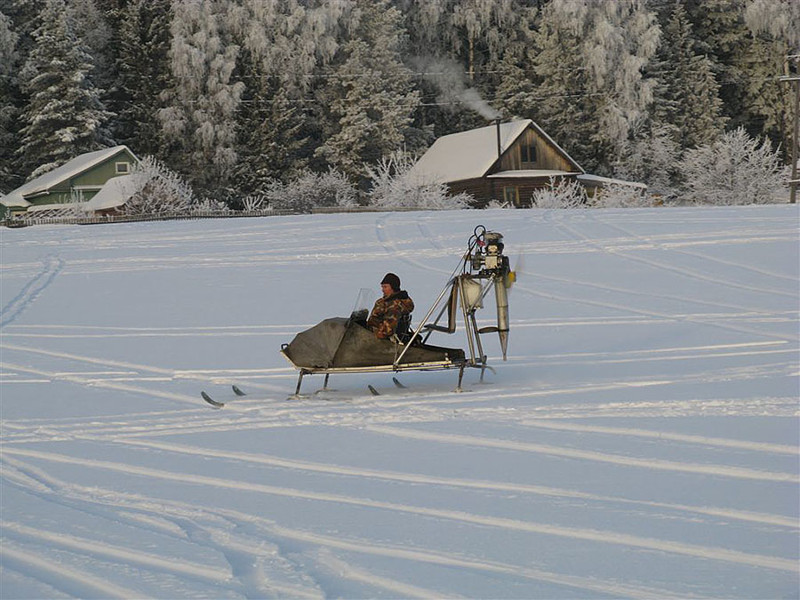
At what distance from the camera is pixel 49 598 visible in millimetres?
5535

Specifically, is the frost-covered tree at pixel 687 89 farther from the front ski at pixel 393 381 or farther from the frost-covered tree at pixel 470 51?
the front ski at pixel 393 381

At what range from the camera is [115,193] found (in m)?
48.9

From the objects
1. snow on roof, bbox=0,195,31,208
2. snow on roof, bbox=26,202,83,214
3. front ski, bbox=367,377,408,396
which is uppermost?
snow on roof, bbox=0,195,31,208

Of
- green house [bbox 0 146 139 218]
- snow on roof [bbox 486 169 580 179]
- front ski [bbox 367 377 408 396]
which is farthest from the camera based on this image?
green house [bbox 0 146 139 218]

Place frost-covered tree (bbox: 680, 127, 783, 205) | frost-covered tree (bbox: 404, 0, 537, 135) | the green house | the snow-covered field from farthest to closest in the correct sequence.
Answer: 1. frost-covered tree (bbox: 404, 0, 537, 135)
2. the green house
3. frost-covered tree (bbox: 680, 127, 783, 205)
4. the snow-covered field

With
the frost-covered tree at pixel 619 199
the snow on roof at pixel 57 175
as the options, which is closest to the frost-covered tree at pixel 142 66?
the snow on roof at pixel 57 175

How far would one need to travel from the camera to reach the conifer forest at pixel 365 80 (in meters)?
52.6

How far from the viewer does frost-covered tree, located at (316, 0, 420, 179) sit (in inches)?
2110

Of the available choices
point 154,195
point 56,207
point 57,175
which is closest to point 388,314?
point 154,195

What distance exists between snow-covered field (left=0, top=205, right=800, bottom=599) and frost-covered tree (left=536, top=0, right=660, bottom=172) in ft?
119

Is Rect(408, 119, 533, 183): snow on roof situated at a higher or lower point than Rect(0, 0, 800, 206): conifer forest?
lower

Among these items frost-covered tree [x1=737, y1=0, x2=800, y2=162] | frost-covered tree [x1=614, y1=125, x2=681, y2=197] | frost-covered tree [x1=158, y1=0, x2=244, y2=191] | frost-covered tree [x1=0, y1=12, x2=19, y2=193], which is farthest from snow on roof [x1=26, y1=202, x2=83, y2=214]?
frost-covered tree [x1=737, y1=0, x2=800, y2=162]

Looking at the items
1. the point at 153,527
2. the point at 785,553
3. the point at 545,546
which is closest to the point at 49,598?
the point at 153,527

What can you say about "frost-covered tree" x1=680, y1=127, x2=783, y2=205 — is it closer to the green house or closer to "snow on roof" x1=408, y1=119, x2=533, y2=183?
"snow on roof" x1=408, y1=119, x2=533, y2=183
